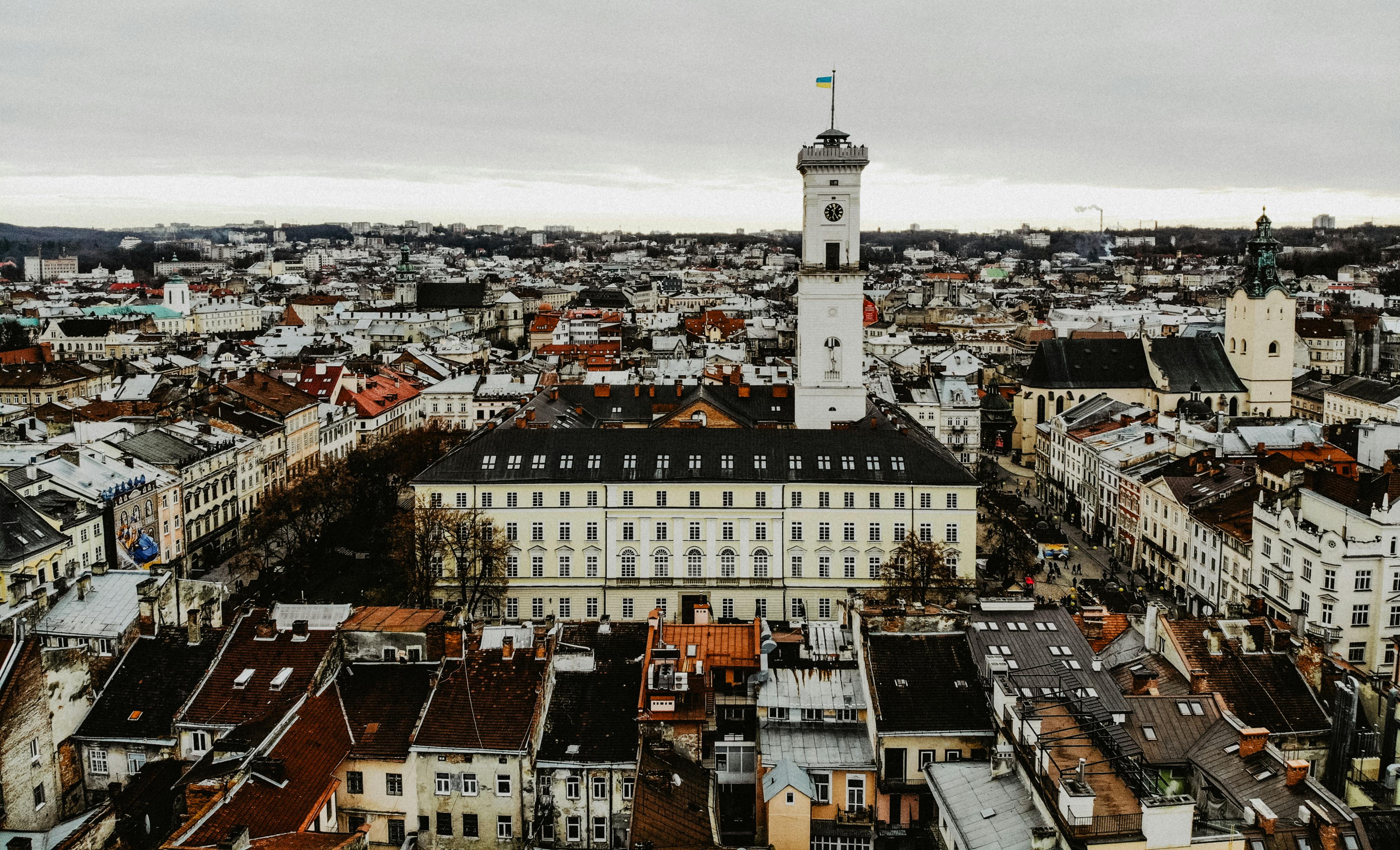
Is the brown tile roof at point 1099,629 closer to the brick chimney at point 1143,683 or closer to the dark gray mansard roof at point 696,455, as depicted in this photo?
the brick chimney at point 1143,683

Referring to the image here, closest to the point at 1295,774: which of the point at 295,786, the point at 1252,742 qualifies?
the point at 1252,742

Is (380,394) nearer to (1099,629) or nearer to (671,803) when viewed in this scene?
(1099,629)

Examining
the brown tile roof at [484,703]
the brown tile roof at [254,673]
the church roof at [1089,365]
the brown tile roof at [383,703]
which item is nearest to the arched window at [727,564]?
the brown tile roof at [484,703]

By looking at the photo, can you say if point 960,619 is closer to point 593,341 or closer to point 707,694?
point 707,694

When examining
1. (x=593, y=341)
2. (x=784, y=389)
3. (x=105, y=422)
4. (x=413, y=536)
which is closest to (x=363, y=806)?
(x=413, y=536)

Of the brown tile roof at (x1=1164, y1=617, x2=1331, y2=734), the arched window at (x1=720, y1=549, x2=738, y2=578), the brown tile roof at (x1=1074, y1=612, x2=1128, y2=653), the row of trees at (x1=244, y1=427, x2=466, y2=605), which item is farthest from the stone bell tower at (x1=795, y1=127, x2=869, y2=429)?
the brown tile roof at (x1=1164, y1=617, x2=1331, y2=734)

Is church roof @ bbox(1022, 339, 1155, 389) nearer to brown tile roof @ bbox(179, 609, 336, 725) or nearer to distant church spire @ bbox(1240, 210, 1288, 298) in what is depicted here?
distant church spire @ bbox(1240, 210, 1288, 298)
